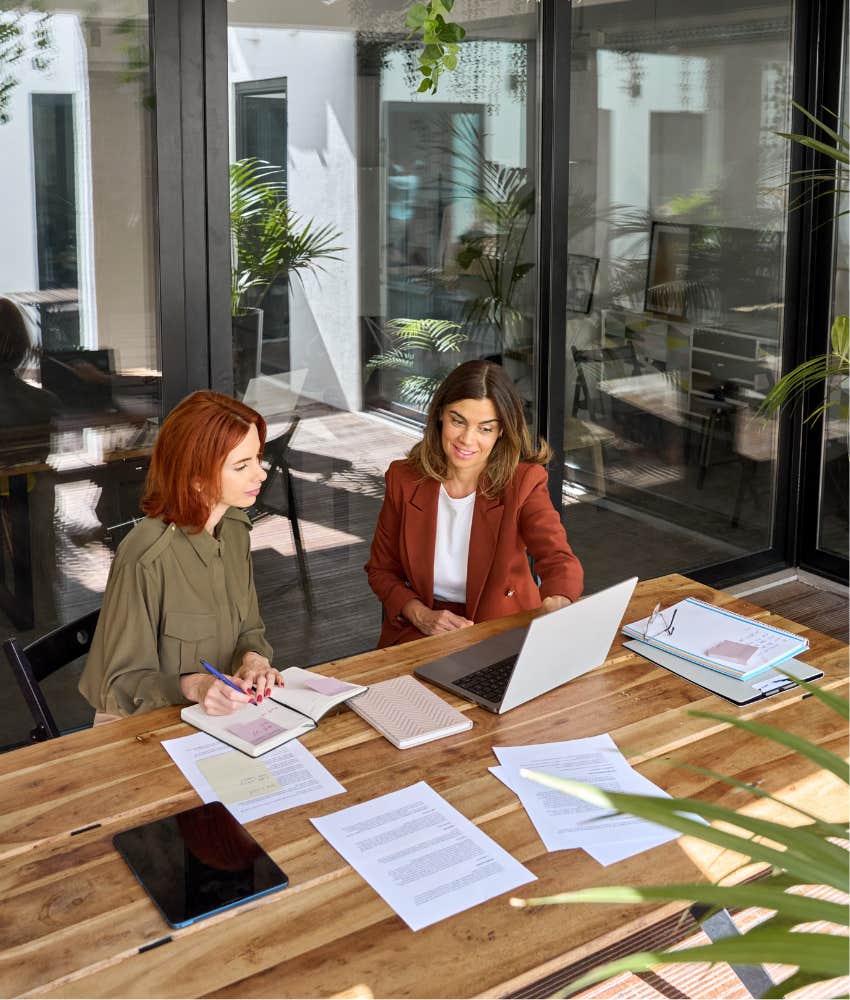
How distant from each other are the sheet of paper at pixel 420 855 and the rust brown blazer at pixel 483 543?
1060 millimetres

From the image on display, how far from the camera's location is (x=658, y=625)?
2.62 metres

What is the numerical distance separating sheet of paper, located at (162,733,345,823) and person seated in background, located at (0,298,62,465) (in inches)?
53.8

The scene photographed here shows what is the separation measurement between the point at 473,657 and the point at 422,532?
594mm

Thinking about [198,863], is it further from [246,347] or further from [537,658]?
[246,347]

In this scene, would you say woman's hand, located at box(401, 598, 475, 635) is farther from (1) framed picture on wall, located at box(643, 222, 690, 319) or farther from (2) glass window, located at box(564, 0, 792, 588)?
(1) framed picture on wall, located at box(643, 222, 690, 319)

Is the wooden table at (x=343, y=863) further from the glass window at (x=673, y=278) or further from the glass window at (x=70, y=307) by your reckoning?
the glass window at (x=673, y=278)

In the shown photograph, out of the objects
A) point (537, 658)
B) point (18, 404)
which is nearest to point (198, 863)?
point (537, 658)

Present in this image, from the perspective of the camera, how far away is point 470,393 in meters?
2.93

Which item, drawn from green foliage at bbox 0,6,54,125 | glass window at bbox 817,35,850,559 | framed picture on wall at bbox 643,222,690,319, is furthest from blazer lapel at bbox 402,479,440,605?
glass window at bbox 817,35,850,559

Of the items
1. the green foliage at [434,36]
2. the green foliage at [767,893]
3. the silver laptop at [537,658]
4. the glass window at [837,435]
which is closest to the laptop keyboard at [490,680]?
the silver laptop at [537,658]

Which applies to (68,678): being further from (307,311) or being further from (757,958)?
(757,958)

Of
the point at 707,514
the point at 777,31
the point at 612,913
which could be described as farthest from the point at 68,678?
the point at 777,31

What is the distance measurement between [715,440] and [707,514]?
32 centimetres

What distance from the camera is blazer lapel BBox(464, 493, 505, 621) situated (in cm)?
297
